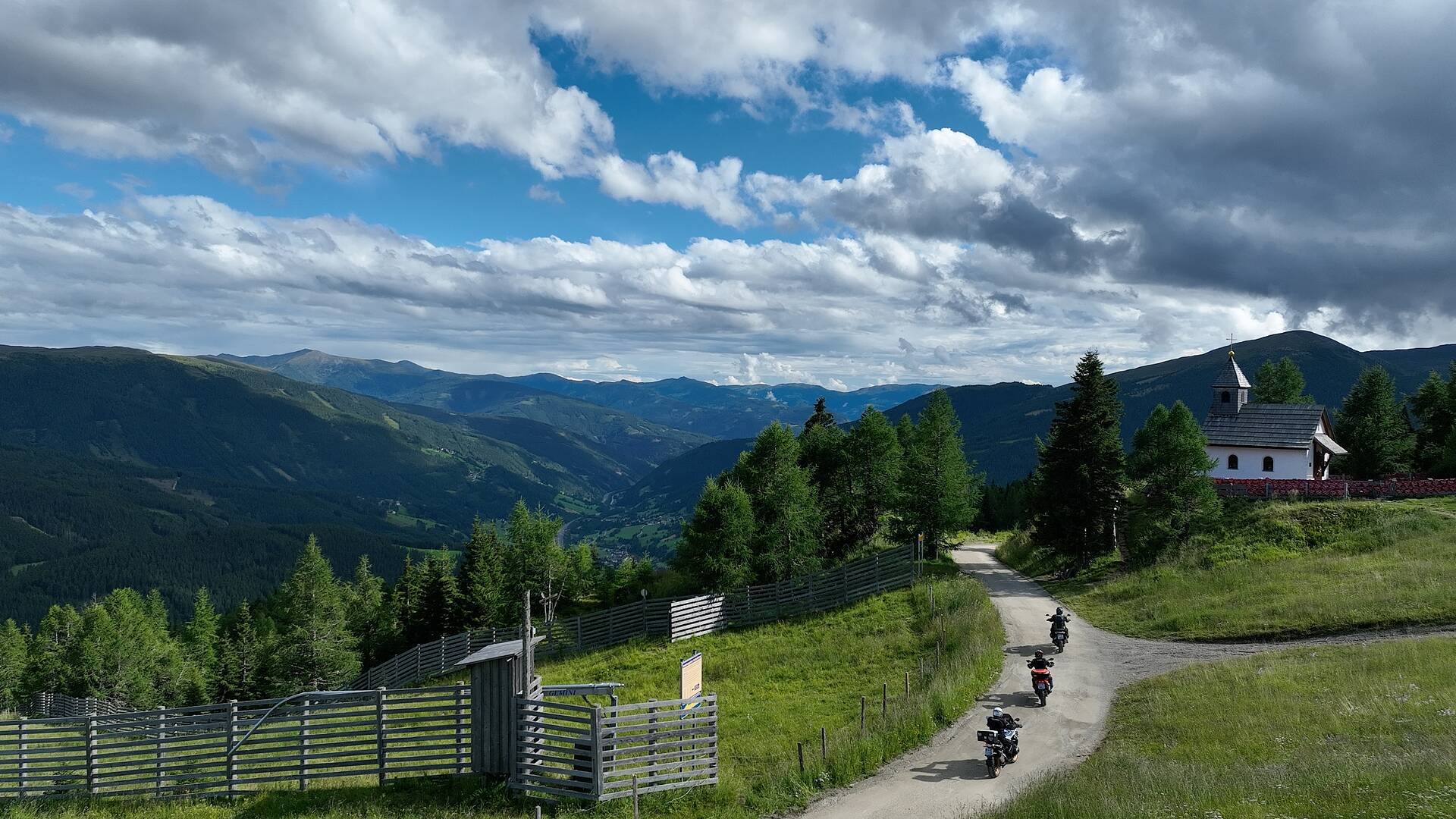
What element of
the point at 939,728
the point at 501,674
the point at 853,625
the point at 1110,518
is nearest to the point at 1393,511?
the point at 1110,518

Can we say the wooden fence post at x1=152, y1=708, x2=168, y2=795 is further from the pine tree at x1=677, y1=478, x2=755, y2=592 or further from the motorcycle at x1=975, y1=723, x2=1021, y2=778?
the pine tree at x1=677, y1=478, x2=755, y2=592

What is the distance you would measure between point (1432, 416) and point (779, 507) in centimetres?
5278

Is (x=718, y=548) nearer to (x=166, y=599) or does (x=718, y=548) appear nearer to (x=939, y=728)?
(x=939, y=728)

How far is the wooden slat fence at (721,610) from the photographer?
37875 mm

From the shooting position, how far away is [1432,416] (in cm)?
5578

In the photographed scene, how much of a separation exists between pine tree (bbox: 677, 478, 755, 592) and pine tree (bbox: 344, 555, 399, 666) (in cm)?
3574

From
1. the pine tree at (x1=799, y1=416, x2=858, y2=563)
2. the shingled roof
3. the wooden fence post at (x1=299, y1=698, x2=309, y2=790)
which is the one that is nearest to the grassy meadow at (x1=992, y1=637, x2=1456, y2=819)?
the wooden fence post at (x1=299, y1=698, x2=309, y2=790)

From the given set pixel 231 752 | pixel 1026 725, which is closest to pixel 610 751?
pixel 231 752

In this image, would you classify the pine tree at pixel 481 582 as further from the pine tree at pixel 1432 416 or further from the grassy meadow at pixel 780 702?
the pine tree at pixel 1432 416

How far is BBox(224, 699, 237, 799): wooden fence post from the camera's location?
1575cm

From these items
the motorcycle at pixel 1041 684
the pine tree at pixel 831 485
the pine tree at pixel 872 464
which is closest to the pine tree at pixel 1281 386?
the pine tree at pixel 872 464

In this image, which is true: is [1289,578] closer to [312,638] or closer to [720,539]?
[720,539]

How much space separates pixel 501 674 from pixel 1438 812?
15.9m

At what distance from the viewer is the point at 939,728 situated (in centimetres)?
1934
